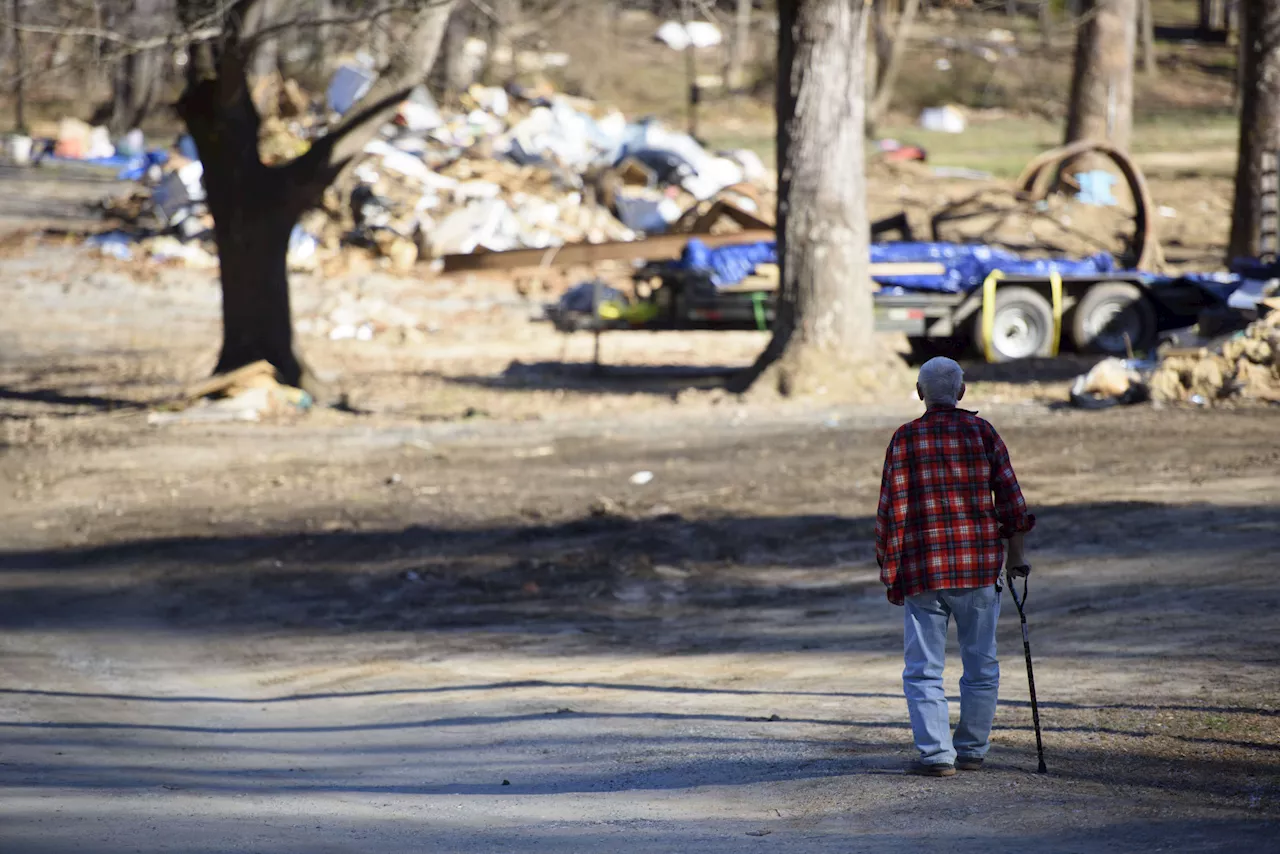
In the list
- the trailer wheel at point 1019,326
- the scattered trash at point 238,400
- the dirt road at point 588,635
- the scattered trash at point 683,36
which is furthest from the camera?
the scattered trash at point 683,36

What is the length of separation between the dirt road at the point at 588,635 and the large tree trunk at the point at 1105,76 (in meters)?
14.4

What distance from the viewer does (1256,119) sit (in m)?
21.6

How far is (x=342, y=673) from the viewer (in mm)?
8555

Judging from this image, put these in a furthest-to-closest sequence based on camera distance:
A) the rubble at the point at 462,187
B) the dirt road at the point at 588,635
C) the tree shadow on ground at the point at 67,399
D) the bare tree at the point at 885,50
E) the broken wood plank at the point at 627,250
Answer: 1. the bare tree at the point at 885,50
2. the rubble at the point at 462,187
3. the broken wood plank at the point at 627,250
4. the tree shadow on ground at the point at 67,399
5. the dirt road at the point at 588,635

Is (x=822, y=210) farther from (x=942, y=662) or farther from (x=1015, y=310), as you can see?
(x=942, y=662)

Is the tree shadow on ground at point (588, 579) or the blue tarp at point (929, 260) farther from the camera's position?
the blue tarp at point (929, 260)

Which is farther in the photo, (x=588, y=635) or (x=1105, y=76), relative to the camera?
(x=1105, y=76)

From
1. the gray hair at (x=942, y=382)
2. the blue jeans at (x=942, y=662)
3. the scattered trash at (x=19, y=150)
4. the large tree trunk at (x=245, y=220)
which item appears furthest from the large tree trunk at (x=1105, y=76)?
the scattered trash at (x=19, y=150)

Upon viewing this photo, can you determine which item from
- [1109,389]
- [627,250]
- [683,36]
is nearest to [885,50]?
[683,36]

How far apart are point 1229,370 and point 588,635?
26.2 feet

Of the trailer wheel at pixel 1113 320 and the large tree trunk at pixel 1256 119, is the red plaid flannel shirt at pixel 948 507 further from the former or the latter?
the large tree trunk at pixel 1256 119

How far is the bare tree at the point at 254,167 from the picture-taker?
53.9 feet

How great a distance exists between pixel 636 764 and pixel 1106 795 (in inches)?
75.6

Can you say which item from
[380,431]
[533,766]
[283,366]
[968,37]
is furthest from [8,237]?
[968,37]
